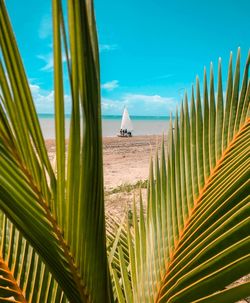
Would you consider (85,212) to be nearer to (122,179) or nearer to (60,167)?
(60,167)

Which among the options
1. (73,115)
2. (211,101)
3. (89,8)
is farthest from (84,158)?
(211,101)

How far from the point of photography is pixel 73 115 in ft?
1.31

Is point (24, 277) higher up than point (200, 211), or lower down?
lower down

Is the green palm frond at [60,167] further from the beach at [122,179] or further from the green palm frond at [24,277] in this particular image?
the beach at [122,179]

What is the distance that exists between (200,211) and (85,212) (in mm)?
280

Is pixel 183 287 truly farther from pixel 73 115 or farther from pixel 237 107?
pixel 237 107

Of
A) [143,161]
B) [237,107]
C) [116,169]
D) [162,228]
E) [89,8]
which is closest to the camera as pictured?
[89,8]

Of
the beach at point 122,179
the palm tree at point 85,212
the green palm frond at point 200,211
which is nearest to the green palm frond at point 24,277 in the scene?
the palm tree at point 85,212

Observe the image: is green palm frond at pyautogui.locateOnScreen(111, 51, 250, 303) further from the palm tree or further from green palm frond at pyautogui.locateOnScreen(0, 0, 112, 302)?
green palm frond at pyautogui.locateOnScreen(0, 0, 112, 302)

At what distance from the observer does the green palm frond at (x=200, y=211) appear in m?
0.48

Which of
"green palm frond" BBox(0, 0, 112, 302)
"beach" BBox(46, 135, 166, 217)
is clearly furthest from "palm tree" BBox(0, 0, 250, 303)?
"beach" BBox(46, 135, 166, 217)

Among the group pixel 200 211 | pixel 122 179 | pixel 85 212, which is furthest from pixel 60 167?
pixel 122 179

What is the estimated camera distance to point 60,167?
44 centimetres

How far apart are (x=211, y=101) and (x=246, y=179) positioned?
0.39 metres
